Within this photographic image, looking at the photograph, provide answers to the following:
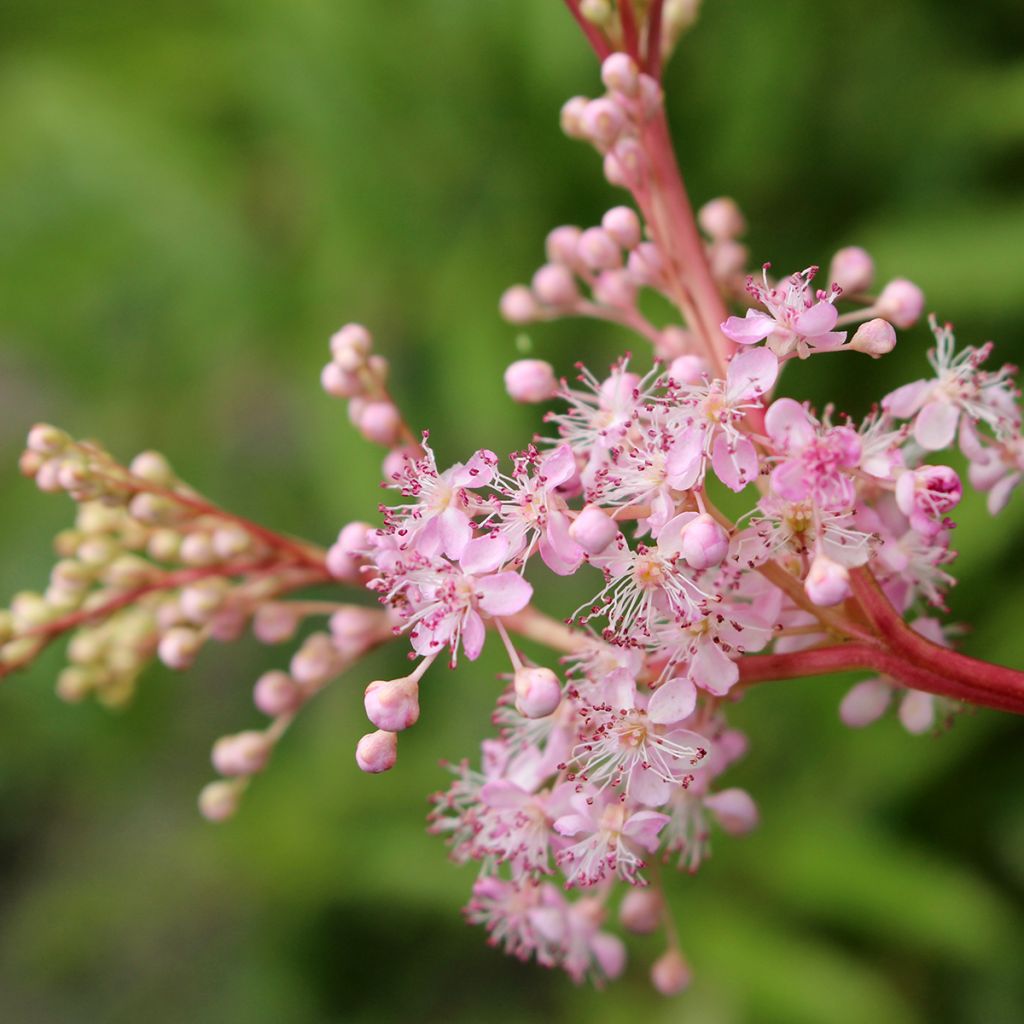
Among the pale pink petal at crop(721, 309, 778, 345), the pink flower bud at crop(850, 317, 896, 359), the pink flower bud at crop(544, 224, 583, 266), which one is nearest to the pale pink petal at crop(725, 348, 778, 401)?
the pale pink petal at crop(721, 309, 778, 345)

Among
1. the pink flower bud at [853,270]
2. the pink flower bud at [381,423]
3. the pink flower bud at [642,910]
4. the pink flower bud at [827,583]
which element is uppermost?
the pink flower bud at [853,270]

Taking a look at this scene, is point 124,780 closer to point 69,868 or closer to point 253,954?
point 253,954

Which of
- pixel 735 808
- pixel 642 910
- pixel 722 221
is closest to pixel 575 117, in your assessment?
pixel 722 221

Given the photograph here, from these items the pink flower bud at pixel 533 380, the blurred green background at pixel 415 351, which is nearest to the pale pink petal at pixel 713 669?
the pink flower bud at pixel 533 380

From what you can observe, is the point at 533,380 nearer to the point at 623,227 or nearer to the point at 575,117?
the point at 623,227

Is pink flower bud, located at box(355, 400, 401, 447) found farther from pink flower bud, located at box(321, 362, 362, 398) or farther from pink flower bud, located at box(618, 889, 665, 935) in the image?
pink flower bud, located at box(618, 889, 665, 935)

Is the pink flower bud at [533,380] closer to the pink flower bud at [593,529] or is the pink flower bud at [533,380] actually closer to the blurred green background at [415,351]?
the pink flower bud at [593,529]
